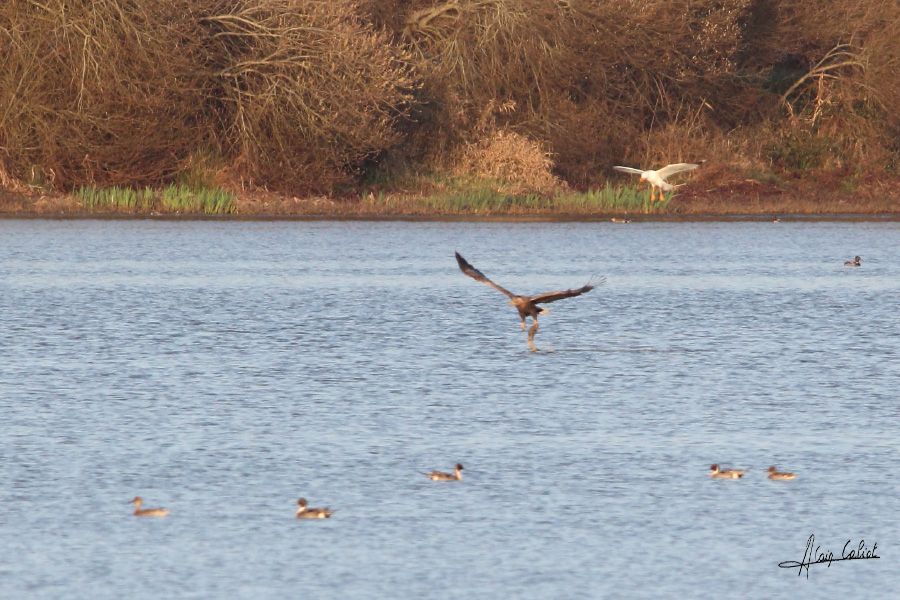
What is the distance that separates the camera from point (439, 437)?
13656 mm

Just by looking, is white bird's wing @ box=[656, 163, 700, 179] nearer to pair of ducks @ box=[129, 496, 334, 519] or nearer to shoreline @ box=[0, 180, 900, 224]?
shoreline @ box=[0, 180, 900, 224]

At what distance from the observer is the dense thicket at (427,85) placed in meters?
40.0

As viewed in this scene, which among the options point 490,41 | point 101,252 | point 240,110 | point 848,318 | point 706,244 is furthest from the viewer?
point 490,41

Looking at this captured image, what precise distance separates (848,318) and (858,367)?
5.42 m

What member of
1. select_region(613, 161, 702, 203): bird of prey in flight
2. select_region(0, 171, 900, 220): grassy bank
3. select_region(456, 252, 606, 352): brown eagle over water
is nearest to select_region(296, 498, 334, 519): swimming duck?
select_region(456, 252, 606, 352): brown eagle over water

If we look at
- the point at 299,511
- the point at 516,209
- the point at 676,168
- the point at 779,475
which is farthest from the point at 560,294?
the point at 516,209

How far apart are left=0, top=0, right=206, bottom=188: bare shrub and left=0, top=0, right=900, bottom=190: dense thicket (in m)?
0.05

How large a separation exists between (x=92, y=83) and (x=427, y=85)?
8.83 metres

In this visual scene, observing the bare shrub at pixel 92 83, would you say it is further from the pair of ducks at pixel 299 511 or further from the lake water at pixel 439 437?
the pair of ducks at pixel 299 511

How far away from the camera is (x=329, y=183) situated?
139 feet

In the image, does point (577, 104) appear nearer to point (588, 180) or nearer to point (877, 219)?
point (588, 180)

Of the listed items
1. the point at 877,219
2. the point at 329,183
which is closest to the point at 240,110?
the point at 329,183

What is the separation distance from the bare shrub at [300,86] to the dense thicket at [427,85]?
0.05 m
